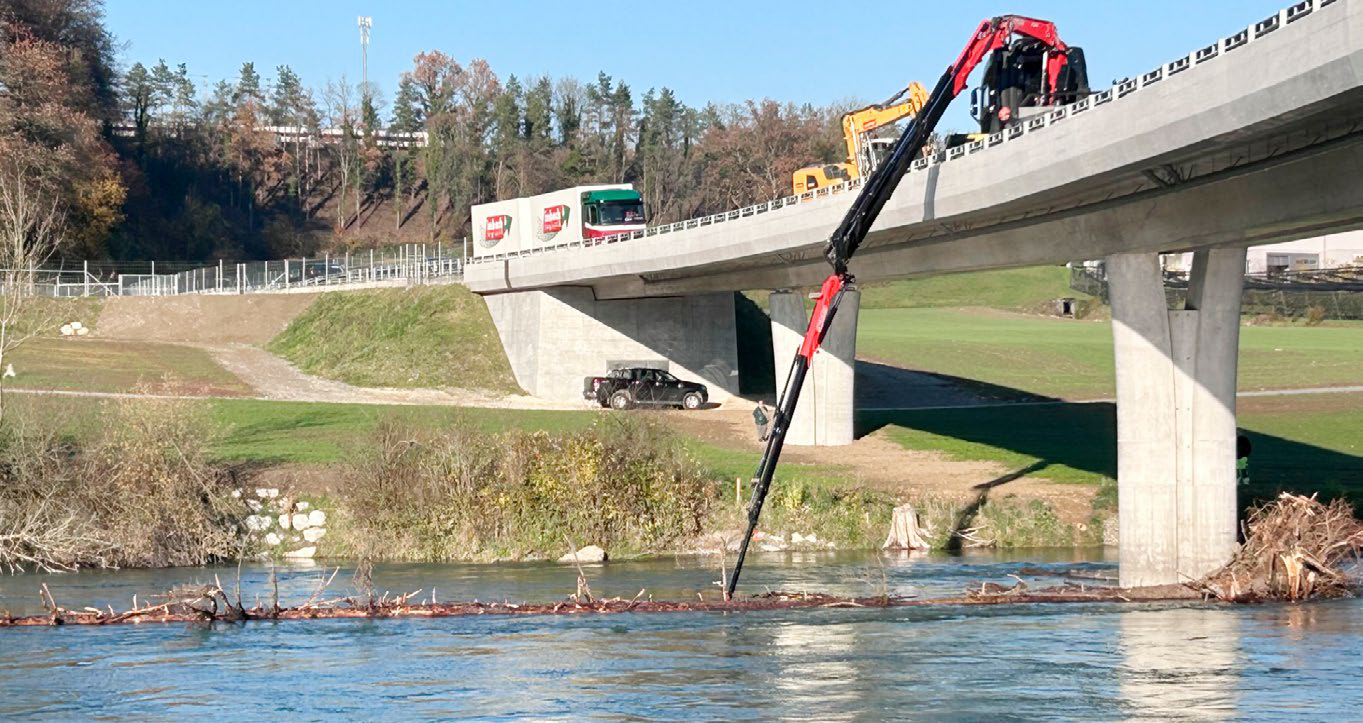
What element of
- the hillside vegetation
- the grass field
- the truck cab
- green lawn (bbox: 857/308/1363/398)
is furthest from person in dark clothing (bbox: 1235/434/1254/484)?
the grass field

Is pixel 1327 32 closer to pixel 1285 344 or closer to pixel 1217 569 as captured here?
pixel 1217 569

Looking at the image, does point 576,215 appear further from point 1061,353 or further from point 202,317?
point 1061,353

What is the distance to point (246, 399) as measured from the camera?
60625 millimetres

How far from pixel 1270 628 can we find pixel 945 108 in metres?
13.4

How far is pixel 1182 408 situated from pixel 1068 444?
68.7 feet

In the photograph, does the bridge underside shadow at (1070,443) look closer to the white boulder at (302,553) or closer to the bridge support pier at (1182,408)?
the bridge support pier at (1182,408)

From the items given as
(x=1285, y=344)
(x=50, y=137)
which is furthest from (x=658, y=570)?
(x=50, y=137)

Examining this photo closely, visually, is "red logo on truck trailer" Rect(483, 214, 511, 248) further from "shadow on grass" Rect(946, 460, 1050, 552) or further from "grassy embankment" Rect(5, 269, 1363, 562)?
"shadow on grass" Rect(946, 460, 1050, 552)

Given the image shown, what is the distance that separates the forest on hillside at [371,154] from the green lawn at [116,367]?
40.0m

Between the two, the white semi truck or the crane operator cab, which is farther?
the white semi truck

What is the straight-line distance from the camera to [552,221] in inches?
2884

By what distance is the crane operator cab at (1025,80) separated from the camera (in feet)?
133

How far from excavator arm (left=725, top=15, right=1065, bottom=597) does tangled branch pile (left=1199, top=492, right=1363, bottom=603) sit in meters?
8.37

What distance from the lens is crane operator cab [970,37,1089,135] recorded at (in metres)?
40.5
